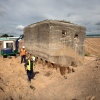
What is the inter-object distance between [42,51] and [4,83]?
3620 mm

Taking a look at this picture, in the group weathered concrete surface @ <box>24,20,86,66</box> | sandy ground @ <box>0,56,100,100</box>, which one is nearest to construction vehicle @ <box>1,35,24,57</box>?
weathered concrete surface @ <box>24,20,86,66</box>

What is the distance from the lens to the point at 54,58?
32.4ft

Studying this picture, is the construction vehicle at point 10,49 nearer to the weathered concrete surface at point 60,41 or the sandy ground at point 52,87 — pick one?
the weathered concrete surface at point 60,41

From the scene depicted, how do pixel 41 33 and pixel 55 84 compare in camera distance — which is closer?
pixel 55 84

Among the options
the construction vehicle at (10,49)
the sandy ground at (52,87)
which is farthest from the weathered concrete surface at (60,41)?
the construction vehicle at (10,49)

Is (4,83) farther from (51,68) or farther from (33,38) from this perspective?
(33,38)

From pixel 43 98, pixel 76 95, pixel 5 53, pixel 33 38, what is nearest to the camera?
pixel 76 95

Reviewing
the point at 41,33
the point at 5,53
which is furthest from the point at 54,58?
the point at 5,53

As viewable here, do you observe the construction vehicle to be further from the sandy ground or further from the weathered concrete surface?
the sandy ground

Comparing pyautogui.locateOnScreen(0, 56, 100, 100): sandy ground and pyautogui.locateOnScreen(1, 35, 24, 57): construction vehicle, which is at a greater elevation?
pyautogui.locateOnScreen(1, 35, 24, 57): construction vehicle

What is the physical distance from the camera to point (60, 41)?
993 cm

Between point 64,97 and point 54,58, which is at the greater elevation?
point 54,58

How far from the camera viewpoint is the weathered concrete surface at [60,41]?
9.73 meters

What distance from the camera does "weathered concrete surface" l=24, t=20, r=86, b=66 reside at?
9.73m
